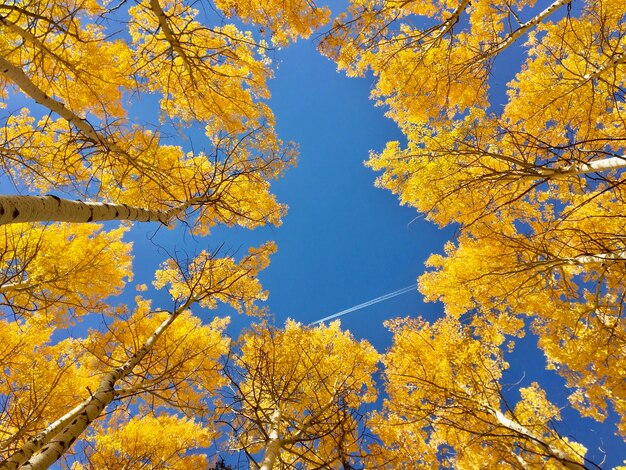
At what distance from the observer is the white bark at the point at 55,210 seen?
6.53 feet

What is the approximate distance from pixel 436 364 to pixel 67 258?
1013 cm

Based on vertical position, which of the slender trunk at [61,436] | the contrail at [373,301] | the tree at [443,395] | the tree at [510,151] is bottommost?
the slender trunk at [61,436]

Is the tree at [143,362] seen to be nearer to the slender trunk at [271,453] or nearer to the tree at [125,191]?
the tree at [125,191]

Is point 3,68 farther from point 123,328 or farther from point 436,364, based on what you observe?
point 436,364

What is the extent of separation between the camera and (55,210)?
7.58 feet

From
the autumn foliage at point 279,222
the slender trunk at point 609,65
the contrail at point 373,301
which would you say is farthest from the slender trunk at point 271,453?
the contrail at point 373,301

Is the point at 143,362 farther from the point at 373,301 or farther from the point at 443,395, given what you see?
the point at 373,301

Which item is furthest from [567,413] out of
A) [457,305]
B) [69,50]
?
[69,50]

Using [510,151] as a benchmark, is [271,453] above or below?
below

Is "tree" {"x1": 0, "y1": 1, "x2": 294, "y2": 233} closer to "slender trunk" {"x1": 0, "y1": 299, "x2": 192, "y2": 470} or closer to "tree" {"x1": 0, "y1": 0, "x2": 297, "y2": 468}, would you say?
"tree" {"x1": 0, "y1": 0, "x2": 297, "y2": 468}

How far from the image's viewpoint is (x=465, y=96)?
827 cm

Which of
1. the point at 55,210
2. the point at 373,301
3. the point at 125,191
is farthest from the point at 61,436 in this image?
the point at 373,301

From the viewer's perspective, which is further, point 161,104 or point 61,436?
point 161,104

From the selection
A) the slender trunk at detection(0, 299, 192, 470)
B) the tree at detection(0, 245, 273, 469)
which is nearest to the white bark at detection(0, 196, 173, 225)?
the tree at detection(0, 245, 273, 469)
